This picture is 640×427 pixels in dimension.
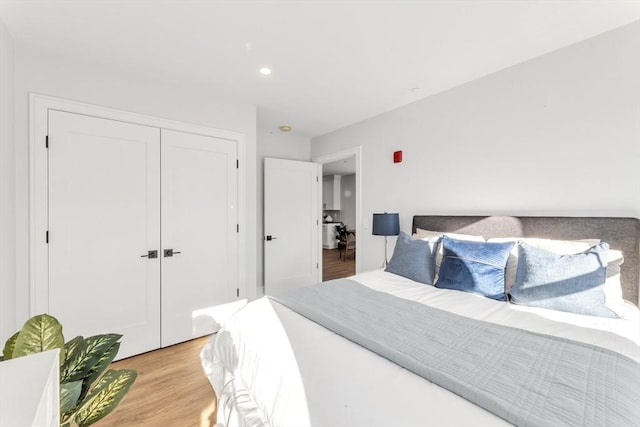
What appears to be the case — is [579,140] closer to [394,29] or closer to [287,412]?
[394,29]

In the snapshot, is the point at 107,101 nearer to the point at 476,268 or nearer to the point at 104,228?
the point at 104,228

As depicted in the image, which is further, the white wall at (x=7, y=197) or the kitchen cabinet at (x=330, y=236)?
the kitchen cabinet at (x=330, y=236)

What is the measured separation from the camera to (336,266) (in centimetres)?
621

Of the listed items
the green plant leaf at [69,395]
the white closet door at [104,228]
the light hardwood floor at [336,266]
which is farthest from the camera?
the light hardwood floor at [336,266]

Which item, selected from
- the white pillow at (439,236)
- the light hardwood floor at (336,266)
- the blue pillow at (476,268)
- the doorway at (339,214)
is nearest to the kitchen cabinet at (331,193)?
the doorway at (339,214)

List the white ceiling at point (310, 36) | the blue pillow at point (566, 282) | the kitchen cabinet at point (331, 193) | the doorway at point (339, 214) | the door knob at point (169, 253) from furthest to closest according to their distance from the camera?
the kitchen cabinet at point (331, 193) < the doorway at point (339, 214) < the door knob at point (169, 253) < the white ceiling at point (310, 36) < the blue pillow at point (566, 282)

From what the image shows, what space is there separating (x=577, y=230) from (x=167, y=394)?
3182 mm

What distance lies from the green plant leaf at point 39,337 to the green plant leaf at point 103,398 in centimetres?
11

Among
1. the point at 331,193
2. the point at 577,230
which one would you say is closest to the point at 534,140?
the point at 577,230

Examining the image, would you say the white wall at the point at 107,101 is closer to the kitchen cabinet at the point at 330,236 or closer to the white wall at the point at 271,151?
the white wall at the point at 271,151

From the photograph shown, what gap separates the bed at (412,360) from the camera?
82cm

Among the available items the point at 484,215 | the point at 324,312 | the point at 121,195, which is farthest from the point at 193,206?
the point at 484,215

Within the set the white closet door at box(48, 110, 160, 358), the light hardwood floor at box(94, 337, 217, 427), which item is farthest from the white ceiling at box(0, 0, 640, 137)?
the light hardwood floor at box(94, 337, 217, 427)

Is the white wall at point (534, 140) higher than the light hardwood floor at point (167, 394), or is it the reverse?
the white wall at point (534, 140)
